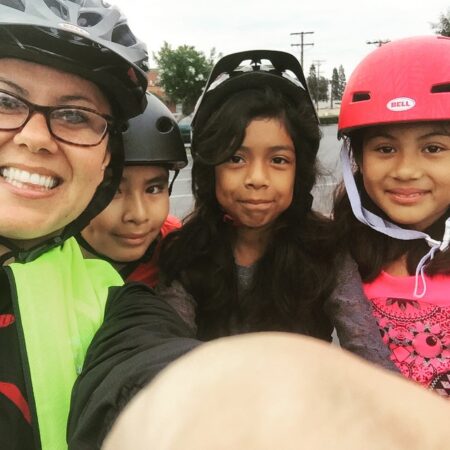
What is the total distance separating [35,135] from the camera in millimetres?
1518

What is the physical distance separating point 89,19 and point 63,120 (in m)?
0.54

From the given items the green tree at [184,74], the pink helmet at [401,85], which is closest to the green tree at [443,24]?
the green tree at [184,74]

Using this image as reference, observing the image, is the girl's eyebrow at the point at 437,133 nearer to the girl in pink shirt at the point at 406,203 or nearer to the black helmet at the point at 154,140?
the girl in pink shirt at the point at 406,203

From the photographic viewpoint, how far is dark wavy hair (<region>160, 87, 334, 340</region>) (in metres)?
2.31

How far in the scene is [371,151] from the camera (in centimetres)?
230

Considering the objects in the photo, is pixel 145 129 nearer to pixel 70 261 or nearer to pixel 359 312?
pixel 70 261

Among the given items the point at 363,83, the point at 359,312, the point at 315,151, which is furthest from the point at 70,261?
the point at 363,83

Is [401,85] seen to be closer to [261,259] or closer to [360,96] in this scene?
[360,96]

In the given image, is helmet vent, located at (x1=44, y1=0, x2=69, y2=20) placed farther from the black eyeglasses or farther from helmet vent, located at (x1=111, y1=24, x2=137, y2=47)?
the black eyeglasses

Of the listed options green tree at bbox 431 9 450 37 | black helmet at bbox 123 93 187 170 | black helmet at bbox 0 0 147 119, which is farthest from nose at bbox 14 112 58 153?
green tree at bbox 431 9 450 37

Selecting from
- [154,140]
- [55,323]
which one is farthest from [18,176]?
[154,140]

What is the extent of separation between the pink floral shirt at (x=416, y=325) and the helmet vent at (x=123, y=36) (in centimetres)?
156

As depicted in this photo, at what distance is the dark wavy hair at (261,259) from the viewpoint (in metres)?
2.31

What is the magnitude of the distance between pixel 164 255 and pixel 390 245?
1143mm
